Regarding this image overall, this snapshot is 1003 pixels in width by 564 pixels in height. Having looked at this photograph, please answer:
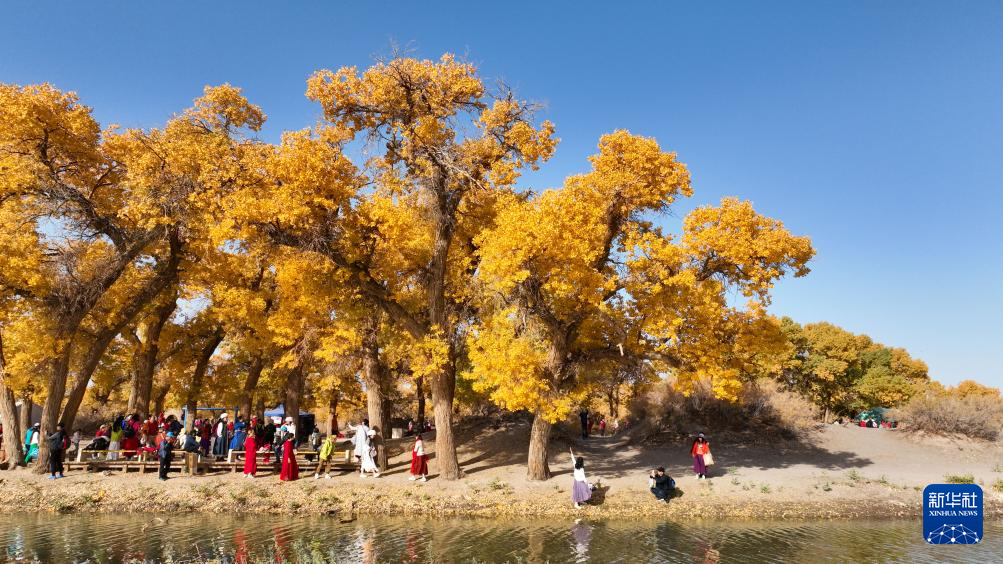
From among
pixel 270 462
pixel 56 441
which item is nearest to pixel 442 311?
pixel 270 462

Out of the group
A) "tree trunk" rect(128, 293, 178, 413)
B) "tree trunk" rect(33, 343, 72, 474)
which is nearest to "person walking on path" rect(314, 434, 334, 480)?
"tree trunk" rect(33, 343, 72, 474)

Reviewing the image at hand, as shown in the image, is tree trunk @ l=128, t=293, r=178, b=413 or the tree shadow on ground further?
tree trunk @ l=128, t=293, r=178, b=413

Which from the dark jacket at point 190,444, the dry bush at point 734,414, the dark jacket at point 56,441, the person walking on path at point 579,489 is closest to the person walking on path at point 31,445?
the dark jacket at point 56,441

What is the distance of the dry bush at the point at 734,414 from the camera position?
25.2 m

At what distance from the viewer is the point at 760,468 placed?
66.7 ft

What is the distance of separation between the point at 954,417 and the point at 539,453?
1951 cm

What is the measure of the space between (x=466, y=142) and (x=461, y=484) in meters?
10.9

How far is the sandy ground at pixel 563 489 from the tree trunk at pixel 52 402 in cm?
57

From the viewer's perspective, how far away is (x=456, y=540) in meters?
12.9

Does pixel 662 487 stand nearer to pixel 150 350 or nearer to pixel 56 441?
pixel 56 441

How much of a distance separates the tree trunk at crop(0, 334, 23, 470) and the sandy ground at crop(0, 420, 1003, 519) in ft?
3.51

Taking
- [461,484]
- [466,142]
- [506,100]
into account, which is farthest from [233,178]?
[461,484]

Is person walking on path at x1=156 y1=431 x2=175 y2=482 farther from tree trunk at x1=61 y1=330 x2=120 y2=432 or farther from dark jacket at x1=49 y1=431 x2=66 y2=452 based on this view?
tree trunk at x1=61 y1=330 x2=120 y2=432

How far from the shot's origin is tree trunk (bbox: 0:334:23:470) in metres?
19.3
